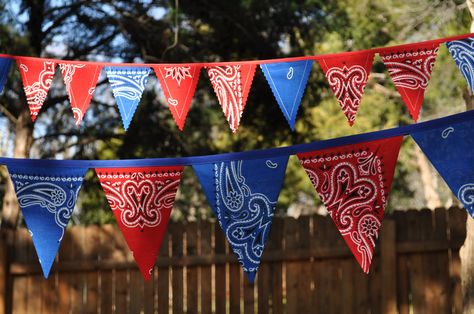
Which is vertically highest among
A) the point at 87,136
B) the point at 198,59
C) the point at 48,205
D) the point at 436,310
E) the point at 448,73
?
the point at 448,73

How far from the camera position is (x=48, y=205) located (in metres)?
4.57

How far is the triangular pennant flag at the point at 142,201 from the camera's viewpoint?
4.54 m

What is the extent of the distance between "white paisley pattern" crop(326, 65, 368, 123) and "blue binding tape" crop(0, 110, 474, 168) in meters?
0.50

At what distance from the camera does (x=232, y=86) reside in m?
4.87

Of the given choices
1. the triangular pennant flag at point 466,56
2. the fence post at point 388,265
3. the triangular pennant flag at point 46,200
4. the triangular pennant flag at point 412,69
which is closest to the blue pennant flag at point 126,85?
the triangular pennant flag at point 46,200

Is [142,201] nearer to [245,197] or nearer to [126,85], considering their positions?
[245,197]

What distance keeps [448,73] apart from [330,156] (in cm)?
1150

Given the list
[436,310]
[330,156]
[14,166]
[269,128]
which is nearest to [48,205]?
[14,166]

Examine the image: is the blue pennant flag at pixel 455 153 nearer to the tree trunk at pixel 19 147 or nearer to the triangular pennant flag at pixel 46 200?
Result: the triangular pennant flag at pixel 46 200

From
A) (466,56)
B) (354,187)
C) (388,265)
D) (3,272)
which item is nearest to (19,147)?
(3,272)

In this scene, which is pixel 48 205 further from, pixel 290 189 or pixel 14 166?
pixel 290 189

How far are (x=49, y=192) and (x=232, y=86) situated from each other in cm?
126

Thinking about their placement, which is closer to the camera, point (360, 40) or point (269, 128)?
point (269, 128)

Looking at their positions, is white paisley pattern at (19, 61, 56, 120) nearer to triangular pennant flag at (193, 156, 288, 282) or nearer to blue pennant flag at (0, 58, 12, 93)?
blue pennant flag at (0, 58, 12, 93)
